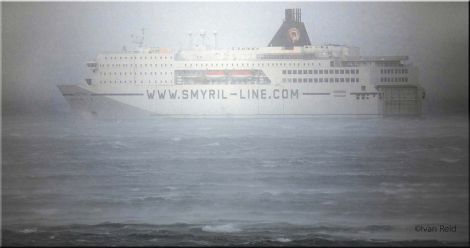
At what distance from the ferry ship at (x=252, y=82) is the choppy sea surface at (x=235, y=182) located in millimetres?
195

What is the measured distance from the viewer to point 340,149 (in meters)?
4.95

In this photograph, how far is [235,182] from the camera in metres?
4.73

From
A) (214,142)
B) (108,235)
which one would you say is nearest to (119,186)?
(108,235)

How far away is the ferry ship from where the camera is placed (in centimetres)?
518

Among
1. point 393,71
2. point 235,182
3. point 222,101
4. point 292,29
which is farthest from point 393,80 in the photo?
point 235,182

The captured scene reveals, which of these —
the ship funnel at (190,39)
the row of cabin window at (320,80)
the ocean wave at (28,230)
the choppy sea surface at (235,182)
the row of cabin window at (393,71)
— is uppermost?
the ship funnel at (190,39)

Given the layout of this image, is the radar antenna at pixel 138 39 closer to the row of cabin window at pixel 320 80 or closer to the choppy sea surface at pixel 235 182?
the choppy sea surface at pixel 235 182

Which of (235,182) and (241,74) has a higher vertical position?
(241,74)

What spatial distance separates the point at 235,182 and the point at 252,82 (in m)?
1.13

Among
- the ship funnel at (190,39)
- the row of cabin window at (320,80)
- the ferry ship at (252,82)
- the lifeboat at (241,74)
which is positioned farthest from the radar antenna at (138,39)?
the row of cabin window at (320,80)

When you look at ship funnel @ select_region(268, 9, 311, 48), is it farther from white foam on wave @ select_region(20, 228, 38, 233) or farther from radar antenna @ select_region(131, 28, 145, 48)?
white foam on wave @ select_region(20, 228, 38, 233)

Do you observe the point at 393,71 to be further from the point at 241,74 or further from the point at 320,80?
the point at 241,74

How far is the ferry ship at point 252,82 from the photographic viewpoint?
5180 millimetres

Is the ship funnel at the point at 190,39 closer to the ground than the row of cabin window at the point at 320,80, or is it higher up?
higher up
